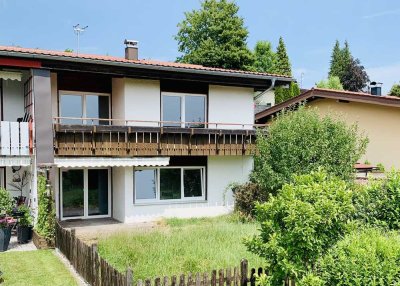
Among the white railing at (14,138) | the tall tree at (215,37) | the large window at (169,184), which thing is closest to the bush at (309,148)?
the large window at (169,184)

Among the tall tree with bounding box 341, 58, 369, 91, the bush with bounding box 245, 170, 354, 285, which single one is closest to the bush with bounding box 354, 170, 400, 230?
the bush with bounding box 245, 170, 354, 285

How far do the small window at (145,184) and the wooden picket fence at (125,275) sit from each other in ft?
27.5

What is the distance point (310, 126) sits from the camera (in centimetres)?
1845

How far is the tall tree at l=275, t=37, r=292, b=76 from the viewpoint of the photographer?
220ft

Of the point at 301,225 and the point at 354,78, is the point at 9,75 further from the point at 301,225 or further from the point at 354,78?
the point at 354,78

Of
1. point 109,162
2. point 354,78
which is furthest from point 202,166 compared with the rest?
point 354,78

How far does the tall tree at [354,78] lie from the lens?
82.4m

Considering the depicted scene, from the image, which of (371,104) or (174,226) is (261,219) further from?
(371,104)

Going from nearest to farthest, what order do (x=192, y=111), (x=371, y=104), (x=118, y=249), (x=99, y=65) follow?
(x=118, y=249), (x=99, y=65), (x=192, y=111), (x=371, y=104)

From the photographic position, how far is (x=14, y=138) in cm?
1661

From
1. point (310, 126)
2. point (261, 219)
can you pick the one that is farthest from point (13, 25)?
point (261, 219)

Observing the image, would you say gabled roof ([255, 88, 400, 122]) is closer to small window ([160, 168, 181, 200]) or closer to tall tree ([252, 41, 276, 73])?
small window ([160, 168, 181, 200])

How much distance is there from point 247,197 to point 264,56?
176ft

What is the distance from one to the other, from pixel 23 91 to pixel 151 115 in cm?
630
